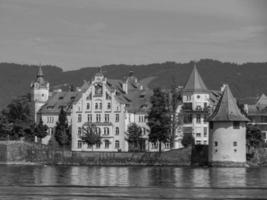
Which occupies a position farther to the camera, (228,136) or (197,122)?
(197,122)

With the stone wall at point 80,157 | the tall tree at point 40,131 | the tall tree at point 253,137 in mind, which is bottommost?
the stone wall at point 80,157

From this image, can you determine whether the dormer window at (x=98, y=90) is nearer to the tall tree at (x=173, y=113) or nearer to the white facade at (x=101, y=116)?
the white facade at (x=101, y=116)

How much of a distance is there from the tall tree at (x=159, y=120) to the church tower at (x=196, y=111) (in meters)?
14.6

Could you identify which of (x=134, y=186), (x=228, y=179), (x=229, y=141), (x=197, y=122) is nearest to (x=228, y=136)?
(x=229, y=141)

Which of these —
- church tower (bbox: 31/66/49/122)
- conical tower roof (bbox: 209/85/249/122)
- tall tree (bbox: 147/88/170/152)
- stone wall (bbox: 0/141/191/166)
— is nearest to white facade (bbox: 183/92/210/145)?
tall tree (bbox: 147/88/170/152)

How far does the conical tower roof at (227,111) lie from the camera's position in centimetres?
10512

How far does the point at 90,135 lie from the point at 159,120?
54.0 feet

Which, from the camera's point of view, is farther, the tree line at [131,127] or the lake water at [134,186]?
the tree line at [131,127]

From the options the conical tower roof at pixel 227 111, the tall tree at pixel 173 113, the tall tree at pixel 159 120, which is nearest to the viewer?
the conical tower roof at pixel 227 111

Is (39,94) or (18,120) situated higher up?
(39,94)

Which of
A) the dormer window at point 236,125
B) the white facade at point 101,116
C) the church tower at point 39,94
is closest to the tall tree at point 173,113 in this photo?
the white facade at point 101,116

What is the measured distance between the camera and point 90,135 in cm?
12975

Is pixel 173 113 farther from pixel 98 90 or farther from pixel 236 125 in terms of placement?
pixel 98 90

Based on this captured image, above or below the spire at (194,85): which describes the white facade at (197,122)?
below
